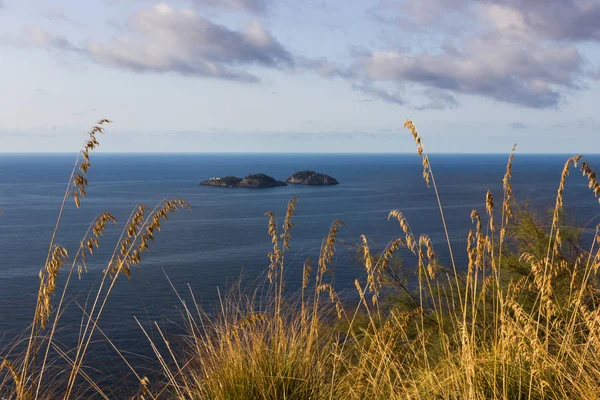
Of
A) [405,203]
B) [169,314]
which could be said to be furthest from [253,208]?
[169,314]

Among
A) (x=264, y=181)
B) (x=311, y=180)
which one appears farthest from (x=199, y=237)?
(x=311, y=180)

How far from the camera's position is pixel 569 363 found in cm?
421

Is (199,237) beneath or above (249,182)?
beneath

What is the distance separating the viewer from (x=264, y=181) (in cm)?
11194

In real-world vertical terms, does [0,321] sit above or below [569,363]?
below

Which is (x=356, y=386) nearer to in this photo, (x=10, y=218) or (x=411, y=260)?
(x=411, y=260)

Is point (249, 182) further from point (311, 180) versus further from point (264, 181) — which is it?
point (311, 180)

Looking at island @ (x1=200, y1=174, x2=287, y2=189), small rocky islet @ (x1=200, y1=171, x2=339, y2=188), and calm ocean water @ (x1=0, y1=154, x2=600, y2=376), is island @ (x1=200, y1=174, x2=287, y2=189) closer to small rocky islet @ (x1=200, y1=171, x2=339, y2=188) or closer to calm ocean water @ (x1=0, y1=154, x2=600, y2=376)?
small rocky islet @ (x1=200, y1=171, x2=339, y2=188)

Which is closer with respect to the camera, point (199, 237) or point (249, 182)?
point (199, 237)

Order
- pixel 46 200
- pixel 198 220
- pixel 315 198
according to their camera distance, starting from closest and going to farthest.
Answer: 1. pixel 198 220
2. pixel 46 200
3. pixel 315 198

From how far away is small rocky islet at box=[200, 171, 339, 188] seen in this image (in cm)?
11081

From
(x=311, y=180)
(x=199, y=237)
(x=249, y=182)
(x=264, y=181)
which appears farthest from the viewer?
(x=311, y=180)

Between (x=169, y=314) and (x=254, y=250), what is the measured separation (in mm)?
16626

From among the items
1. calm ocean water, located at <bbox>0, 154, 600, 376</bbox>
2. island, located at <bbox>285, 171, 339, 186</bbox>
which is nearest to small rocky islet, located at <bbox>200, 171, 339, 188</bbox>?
island, located at <bbox>285, 171, 339, 186</bbox>
